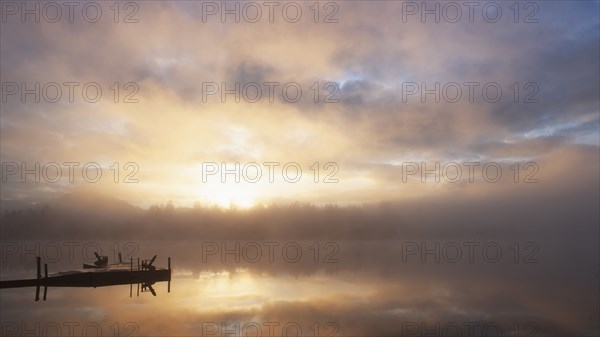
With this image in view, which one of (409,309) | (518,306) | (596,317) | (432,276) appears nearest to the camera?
(596,317)

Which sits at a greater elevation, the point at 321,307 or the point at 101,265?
the point at 101,265

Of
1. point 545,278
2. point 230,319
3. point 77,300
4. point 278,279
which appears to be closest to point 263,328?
point 230,319

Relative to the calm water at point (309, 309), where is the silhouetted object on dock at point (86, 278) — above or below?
above

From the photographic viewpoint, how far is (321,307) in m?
55.5

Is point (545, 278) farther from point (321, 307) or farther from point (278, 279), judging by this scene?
point (321, 307)

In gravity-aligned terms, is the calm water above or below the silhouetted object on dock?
below

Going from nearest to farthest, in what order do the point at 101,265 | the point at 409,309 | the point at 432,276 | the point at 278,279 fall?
the point at 101,265 < the point at 409,309 < the point at 278,279 < the point at 432,276

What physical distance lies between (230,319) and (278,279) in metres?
41.9

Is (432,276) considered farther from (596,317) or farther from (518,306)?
(596,317)

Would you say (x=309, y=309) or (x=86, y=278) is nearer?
(x=86, y=278)

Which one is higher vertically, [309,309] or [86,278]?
[86,278]

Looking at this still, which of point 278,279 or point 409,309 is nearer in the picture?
point 409,309

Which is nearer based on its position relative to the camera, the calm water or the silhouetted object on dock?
the silhouetted object on dock

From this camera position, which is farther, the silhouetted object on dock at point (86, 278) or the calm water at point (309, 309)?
the calm water at point (309, 309)
